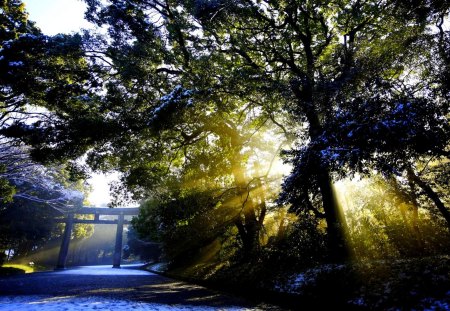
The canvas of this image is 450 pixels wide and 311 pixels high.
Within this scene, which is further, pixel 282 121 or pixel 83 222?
pixel 83 222

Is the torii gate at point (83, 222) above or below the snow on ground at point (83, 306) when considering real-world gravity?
above

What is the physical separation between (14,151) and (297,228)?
16.0 meters

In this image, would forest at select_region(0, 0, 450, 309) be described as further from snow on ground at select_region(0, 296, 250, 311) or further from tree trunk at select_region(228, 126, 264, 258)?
snow on ground at select_region(0, 296, 250, 311)

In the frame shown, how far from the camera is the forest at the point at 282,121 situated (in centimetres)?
582

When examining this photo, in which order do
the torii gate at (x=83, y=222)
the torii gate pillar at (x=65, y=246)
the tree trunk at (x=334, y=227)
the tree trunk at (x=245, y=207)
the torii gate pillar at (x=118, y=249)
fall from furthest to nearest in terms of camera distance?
the torii gate pillar at (x=118, y=249)
the torii gate at (x=83, y=222)
the torii gate pillar at (x=65, y=246)
the tree trunk at (x=245, y=207)
the tree trunk at (x=334, y=227)

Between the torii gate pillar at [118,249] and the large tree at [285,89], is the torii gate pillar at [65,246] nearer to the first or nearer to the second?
the torii gate pillar at [118,249]

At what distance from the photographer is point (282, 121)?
1328cm

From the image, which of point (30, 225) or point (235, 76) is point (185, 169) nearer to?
point (235, 76)

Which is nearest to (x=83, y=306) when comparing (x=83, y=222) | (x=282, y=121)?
(x=282, y=121)

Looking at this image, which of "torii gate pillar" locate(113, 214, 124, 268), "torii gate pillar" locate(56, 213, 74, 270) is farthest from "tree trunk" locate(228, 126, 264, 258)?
"torii gate pillar" locate(56, 213, 74, 270)

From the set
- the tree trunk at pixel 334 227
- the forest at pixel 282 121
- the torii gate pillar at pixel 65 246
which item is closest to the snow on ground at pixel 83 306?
the forest at pixel 282 121

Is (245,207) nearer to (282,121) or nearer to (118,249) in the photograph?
(282,121)

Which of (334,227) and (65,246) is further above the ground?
(65,246)

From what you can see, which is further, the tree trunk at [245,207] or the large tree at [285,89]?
the tree trunk at [245,207]
